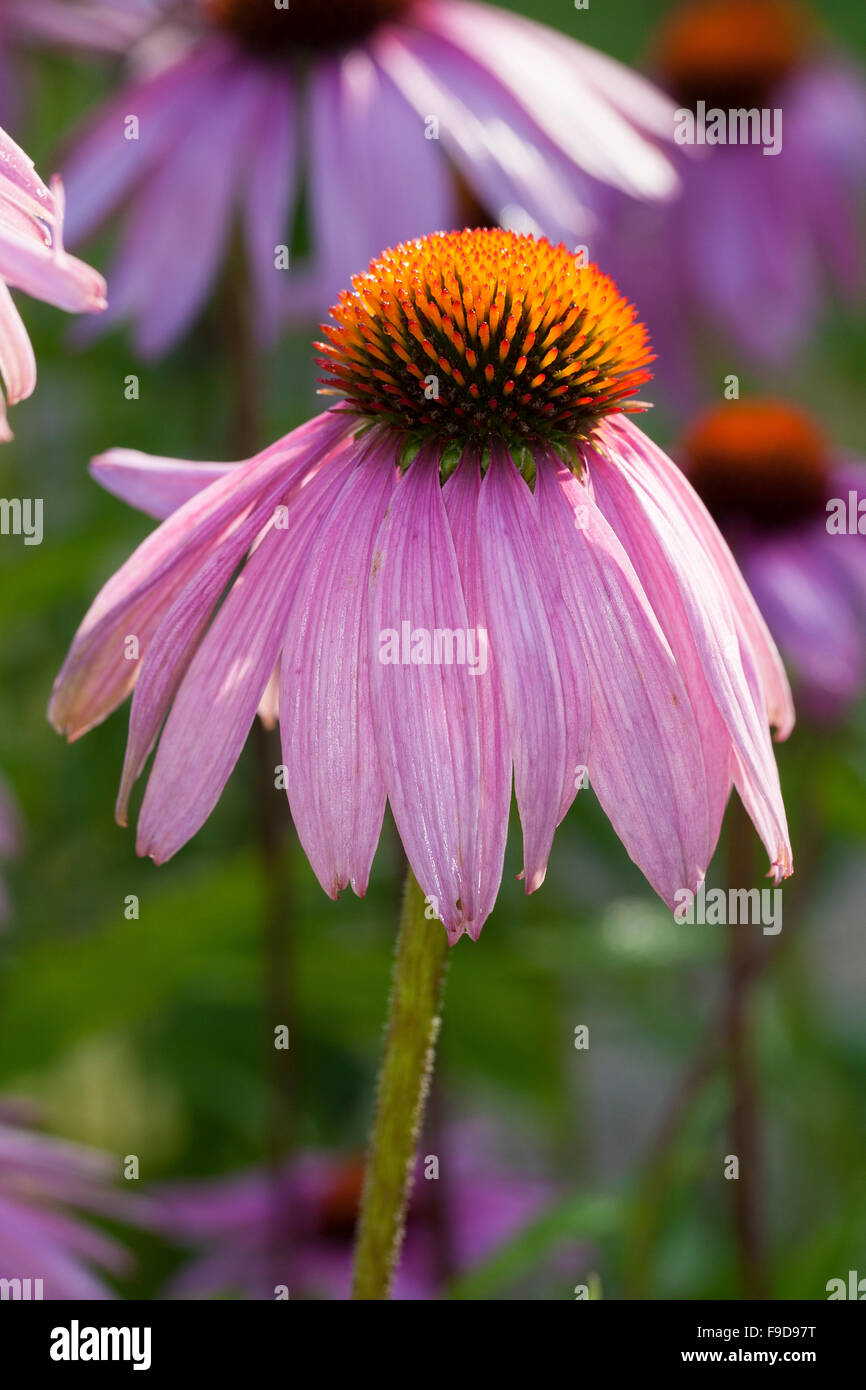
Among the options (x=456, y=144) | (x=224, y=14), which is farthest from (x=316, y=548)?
(x=224, y=14)

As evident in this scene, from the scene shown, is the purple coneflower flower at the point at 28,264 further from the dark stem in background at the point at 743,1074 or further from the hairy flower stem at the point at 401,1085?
the dark stem in background at the point at 743,1074

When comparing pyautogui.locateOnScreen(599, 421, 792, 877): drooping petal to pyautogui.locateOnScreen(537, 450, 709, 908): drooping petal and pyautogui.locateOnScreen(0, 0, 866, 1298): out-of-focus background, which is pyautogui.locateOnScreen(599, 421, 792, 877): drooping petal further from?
pyautogui.locateOnScreen(0, 0, 866, 1298): out-of-focus background

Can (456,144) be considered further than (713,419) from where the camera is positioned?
No

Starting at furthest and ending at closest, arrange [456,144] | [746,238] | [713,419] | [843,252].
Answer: [843,252] < [746,238] < [713,419] < [456,144]

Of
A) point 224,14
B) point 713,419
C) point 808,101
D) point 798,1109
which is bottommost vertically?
point 798,1109
